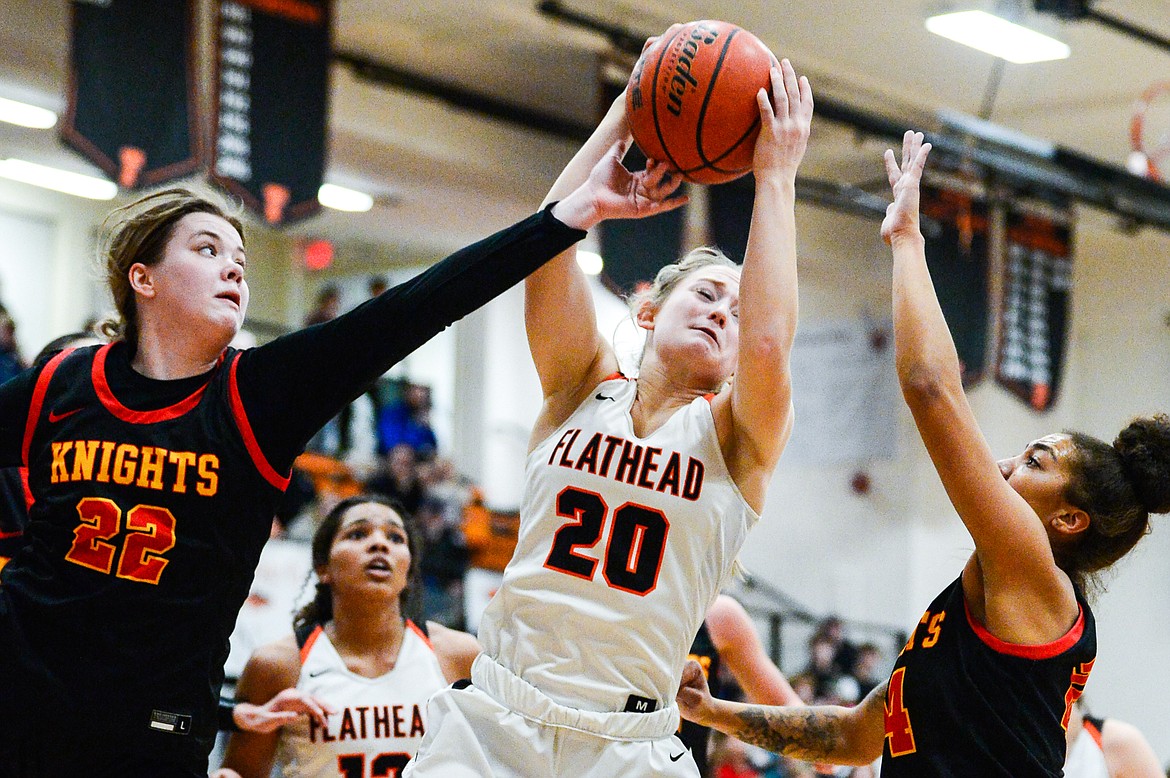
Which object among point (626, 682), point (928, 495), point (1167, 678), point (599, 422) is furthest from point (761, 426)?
point (1167, 678)

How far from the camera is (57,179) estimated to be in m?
12.6

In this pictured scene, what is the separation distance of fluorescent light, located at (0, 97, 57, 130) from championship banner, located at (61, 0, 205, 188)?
2.96m

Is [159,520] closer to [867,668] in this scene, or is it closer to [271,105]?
[271,105]

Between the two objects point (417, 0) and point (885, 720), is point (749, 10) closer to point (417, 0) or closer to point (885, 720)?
point (417, 0)

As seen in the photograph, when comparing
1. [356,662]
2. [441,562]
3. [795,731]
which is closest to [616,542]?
[795,731]

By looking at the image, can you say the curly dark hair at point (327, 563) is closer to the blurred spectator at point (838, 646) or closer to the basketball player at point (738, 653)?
the basketball player at point (738, 653)

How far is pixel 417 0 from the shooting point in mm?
9102

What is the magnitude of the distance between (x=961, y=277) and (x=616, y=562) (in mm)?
8731

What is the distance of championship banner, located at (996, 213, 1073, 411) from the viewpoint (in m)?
11.1

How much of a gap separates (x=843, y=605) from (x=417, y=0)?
7.02 metres

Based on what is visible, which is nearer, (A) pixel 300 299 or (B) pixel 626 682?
(B) pixel 626 682

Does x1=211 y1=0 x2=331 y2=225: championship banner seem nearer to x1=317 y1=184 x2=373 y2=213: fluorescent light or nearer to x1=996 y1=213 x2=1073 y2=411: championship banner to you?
x1=317 y1=184 x2=373 y2=213: fluorescent light

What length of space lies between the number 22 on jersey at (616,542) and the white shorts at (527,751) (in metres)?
0.26

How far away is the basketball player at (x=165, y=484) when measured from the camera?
2.40 meters
